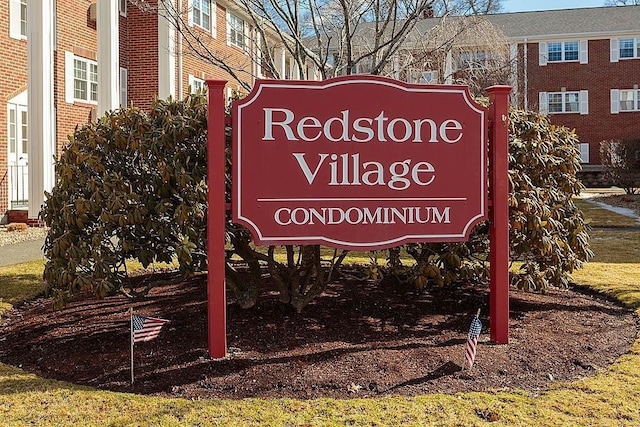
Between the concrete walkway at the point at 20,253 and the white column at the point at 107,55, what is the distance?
14.7 feet

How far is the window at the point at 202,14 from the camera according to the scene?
19.8 meters

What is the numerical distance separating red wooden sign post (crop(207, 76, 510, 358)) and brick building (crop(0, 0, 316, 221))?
6.73m

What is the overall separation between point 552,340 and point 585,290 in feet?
8.53

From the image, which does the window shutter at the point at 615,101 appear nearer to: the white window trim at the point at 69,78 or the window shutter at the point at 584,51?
the window shutter at the point at 584,51

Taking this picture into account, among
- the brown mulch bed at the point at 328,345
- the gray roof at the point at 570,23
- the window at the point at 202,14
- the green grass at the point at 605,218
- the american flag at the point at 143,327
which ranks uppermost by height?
the gray roof at the point at 570,23

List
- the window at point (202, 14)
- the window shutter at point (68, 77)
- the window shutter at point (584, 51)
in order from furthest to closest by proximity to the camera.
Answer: the window shutter at point (584, 51), the window at point (202, 14), the window shutter at point (68, 77)

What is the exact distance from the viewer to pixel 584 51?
1362 inches

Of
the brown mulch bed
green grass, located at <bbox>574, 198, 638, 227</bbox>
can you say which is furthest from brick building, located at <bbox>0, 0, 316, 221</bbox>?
green grass, located at <bbox>574, 198, 638, 227</bbox>

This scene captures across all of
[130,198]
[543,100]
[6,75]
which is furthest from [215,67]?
[543,100]

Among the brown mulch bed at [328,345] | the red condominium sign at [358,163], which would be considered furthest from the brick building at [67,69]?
the red condominium sign at [358,163]

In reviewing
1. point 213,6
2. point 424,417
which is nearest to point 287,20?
point 424,417

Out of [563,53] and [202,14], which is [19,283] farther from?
[563,53]

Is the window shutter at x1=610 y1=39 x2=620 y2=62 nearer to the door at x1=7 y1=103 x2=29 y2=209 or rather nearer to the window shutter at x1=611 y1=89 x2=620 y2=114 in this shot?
the window shutter at x1=611 y1=89 x2=620 y2=114

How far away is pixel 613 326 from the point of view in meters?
5.85
